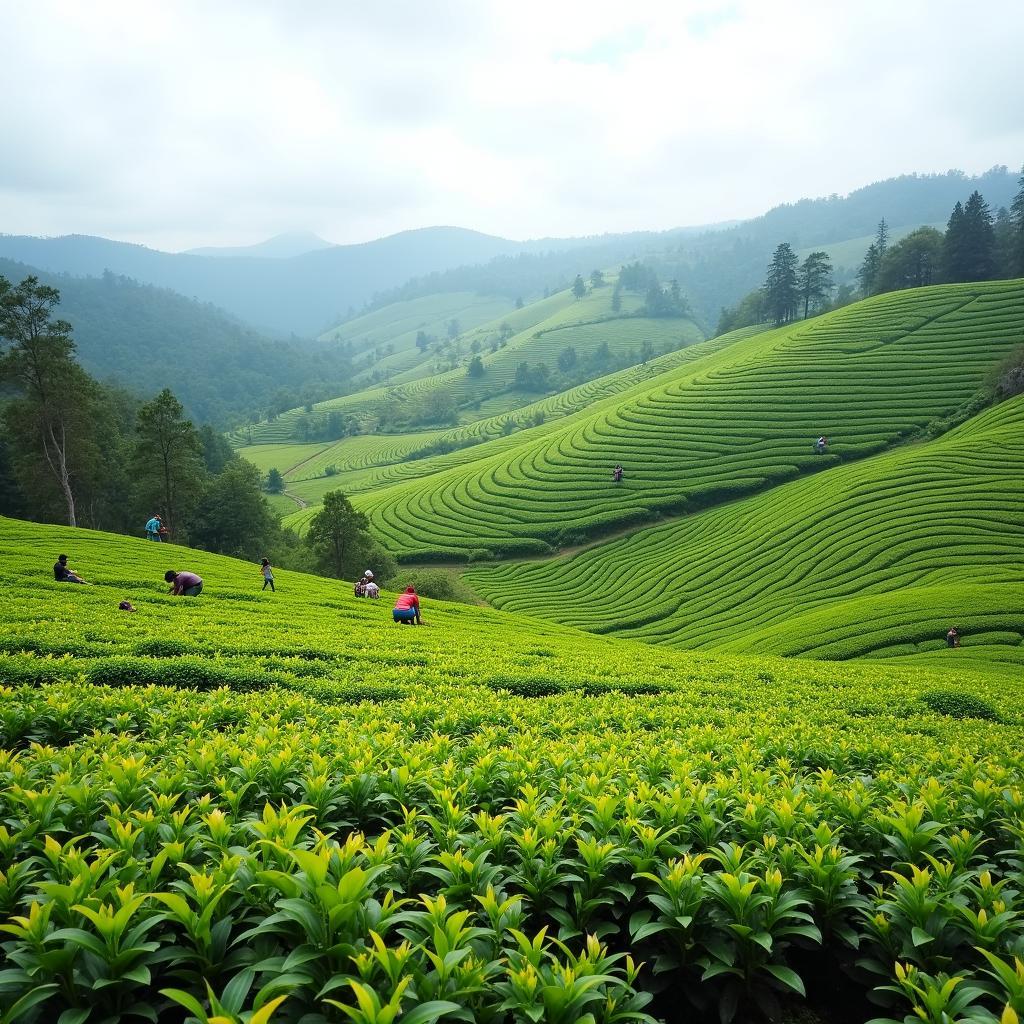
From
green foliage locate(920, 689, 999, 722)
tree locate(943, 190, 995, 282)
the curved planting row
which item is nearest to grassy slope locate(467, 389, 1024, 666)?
the curved planting row

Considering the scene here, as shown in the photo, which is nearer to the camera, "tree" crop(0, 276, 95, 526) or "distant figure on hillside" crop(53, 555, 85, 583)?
"distant figure on hillside" crop(53, 555, 85, 583)

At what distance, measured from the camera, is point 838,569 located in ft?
111

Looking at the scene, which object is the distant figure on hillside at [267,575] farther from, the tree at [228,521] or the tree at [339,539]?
the tree at [228,521]

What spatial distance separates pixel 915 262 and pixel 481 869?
110 meters

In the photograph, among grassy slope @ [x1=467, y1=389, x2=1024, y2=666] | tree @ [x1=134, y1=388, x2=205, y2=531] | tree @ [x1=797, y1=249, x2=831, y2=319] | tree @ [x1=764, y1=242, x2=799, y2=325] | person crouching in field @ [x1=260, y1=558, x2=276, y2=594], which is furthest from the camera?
tree @ [x1=764, y1=242, x2=799, y2=325]

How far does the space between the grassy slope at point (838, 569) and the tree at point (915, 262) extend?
54.0 m

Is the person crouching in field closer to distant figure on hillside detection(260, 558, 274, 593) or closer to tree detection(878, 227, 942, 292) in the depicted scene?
distant figure on hillside detection(260, 558, 274, 593)

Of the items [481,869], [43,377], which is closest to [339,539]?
[43,377]

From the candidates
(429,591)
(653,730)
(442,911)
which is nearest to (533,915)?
(442,911)

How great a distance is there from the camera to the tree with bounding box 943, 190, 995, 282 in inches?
3191

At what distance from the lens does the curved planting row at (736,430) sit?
170 ft

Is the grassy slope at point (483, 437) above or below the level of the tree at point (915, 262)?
below

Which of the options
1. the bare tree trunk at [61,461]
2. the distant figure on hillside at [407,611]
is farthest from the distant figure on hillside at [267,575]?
the bare tree trunk at [61,461]

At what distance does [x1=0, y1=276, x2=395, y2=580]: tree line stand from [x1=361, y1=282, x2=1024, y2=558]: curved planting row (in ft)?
→ 40.0
